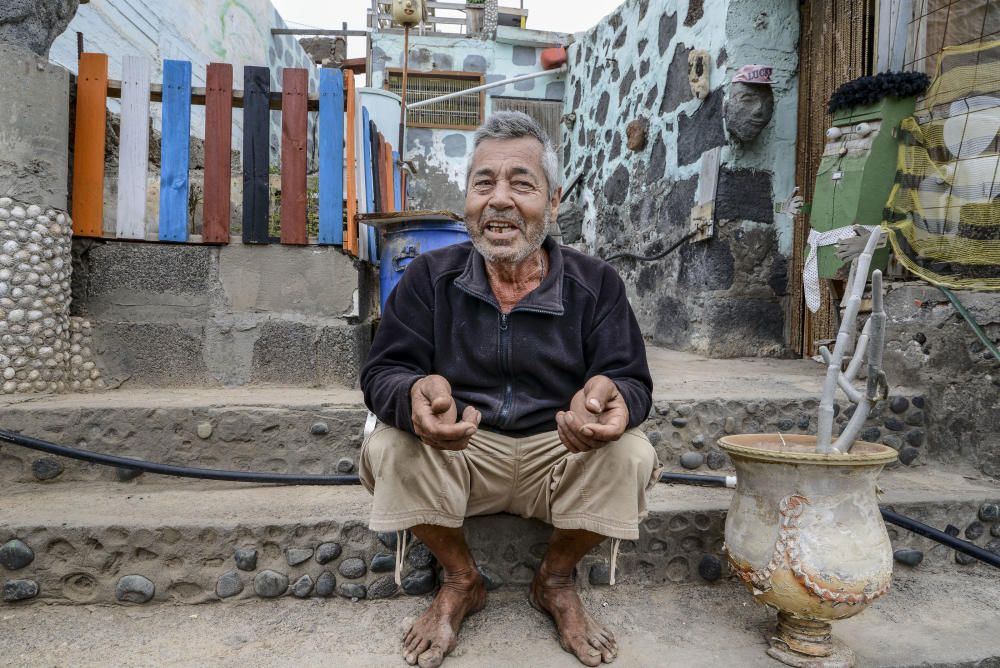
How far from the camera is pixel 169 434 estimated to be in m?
2.21

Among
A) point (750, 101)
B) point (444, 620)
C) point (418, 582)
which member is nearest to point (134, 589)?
point (418, 582)

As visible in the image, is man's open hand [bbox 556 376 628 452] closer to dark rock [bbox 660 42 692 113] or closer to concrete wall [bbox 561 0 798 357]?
concrete wall [bbox 561 0 798 357]

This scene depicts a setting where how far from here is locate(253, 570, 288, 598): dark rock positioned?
70.1 inches

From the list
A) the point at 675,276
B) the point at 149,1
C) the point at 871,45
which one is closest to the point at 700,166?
the point at 675,276

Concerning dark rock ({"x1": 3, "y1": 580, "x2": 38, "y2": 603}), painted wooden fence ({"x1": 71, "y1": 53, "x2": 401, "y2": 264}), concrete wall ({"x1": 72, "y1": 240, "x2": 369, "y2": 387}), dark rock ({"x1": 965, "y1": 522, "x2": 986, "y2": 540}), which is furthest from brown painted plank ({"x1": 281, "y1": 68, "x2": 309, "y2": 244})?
dark rock ({"x1": 965, "y1": 522, "x2": 986, "y2": 540})

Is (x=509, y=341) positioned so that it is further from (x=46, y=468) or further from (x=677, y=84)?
(x=677, y=84)

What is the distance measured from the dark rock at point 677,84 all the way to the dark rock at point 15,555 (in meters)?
4.23

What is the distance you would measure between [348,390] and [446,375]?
3.88ft

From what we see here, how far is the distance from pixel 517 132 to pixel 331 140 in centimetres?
154

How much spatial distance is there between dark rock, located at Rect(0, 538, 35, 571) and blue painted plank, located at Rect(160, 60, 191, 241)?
1.45 meters

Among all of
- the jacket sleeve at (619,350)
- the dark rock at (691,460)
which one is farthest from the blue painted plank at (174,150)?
the dark rock at (691,460)

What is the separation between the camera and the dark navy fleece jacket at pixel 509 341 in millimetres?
1672

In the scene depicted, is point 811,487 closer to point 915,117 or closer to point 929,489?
point 929,489

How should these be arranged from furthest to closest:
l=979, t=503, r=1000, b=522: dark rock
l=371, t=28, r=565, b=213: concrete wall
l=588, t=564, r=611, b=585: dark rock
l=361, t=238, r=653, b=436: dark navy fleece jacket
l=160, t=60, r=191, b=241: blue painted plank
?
l=371, t=28, r=565, b=213: concrete wall → l=160, t=60, r=191, b=241: blue painted plank → l=979, t=503, r=1000, b=522: dark rock → l=588, t=564, r=611, b=585: dark rock → l=361, t=238, r=653, b=436: dark navy fleece jacket
